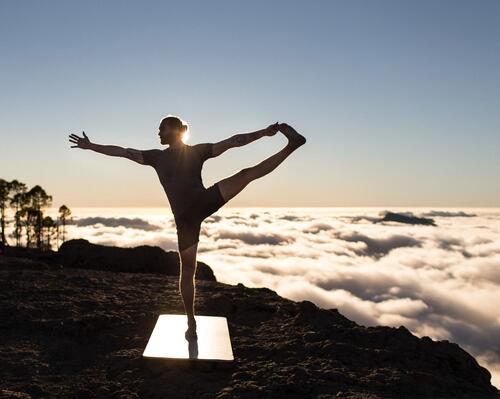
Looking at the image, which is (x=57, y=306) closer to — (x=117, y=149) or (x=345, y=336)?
(x=117, y=149)

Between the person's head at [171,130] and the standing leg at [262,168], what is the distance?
3.12ft

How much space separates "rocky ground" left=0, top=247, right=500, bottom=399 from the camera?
505cm

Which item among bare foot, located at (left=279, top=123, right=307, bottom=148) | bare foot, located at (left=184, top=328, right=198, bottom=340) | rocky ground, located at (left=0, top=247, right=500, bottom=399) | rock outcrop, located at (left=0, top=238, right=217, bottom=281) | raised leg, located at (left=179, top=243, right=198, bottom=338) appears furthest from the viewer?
rock outcrop, located at (left=0, top=238, right=217, bottom=281)

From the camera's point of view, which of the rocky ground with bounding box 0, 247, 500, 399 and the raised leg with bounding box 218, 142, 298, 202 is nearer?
the rocky ground with bounding box 0, 247, 500, 399

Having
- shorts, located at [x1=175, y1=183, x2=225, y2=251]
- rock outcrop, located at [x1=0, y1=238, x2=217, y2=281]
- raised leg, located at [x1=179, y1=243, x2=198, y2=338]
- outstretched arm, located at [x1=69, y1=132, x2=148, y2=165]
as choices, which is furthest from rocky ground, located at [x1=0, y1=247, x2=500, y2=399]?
rock outcrop, located at [x1=0, y1=238, x2=217, y2=281]

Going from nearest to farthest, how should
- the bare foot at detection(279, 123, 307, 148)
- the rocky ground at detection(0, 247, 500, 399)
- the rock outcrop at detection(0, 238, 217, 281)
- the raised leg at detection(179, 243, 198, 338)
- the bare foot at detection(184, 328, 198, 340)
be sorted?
the rocky ground at detection(0, 247, 500, 399) < the bare foot at detection(279, 123, 307, 148) < the raised leg at detection(179, 243, 198, 338) < the bare foot at detection(184, 328, 198, 340) < the rock outcrop at detection(0, 238, 217, 281)

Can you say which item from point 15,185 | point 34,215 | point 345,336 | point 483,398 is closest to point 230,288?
point 345,336

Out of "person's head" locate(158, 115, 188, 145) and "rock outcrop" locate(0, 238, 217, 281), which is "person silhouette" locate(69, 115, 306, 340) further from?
"rock outcrop" locate(0, 238, 217, 281)

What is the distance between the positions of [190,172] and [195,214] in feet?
1.90

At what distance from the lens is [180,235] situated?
634 cm

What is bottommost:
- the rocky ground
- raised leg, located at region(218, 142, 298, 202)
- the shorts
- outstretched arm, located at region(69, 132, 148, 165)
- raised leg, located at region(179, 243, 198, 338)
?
the rocky ground

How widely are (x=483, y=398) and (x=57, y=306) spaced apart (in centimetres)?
699

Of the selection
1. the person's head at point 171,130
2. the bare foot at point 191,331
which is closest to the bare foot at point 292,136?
the person's head at point 171,130

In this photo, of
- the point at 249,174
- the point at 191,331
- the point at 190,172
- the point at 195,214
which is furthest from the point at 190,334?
the point at 249,174
